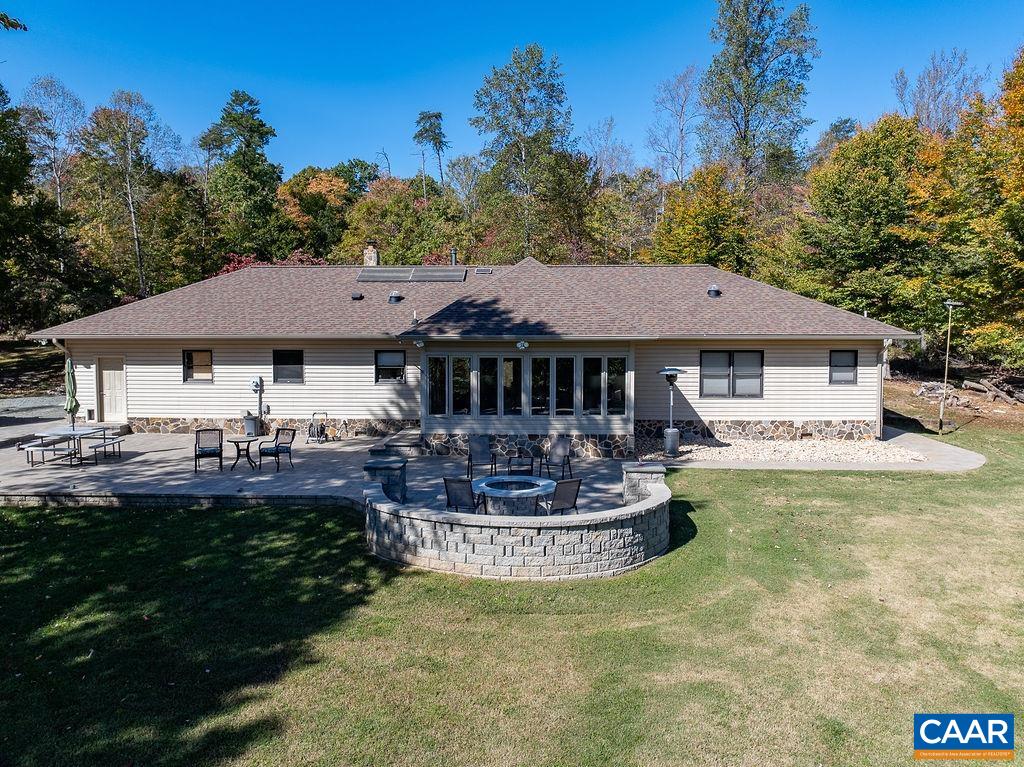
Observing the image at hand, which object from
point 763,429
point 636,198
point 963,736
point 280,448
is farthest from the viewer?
point 636,198

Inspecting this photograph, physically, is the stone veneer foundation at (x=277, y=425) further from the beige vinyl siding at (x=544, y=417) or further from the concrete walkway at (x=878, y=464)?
the concrete walkway at (x=878, y=464)

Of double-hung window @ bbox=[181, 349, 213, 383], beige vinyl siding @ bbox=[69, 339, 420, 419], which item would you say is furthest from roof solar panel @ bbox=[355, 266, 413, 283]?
double-hung window @ bbox=[181, 349, 213, 383]

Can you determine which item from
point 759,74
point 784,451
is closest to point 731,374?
point 784,451

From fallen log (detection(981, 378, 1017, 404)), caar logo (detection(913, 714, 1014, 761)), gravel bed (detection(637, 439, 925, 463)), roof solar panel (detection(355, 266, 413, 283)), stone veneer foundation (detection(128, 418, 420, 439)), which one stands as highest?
roof solar panel (detection(355, 266, 413, 283))

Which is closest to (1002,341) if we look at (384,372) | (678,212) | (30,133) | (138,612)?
(678,212)

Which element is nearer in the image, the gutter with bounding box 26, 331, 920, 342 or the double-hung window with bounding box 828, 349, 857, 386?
the gutter with bounding box 26, 331, 920, 342

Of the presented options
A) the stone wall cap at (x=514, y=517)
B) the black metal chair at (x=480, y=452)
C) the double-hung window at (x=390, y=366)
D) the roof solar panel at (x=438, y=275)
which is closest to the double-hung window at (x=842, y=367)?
the black metal chair at (x=480, y=452)

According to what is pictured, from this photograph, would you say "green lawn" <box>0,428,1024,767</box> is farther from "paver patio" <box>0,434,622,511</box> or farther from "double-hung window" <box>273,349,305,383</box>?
"double-hung window" <box>273,349,305,383</box>

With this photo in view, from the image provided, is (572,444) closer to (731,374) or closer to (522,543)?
(731,374)
